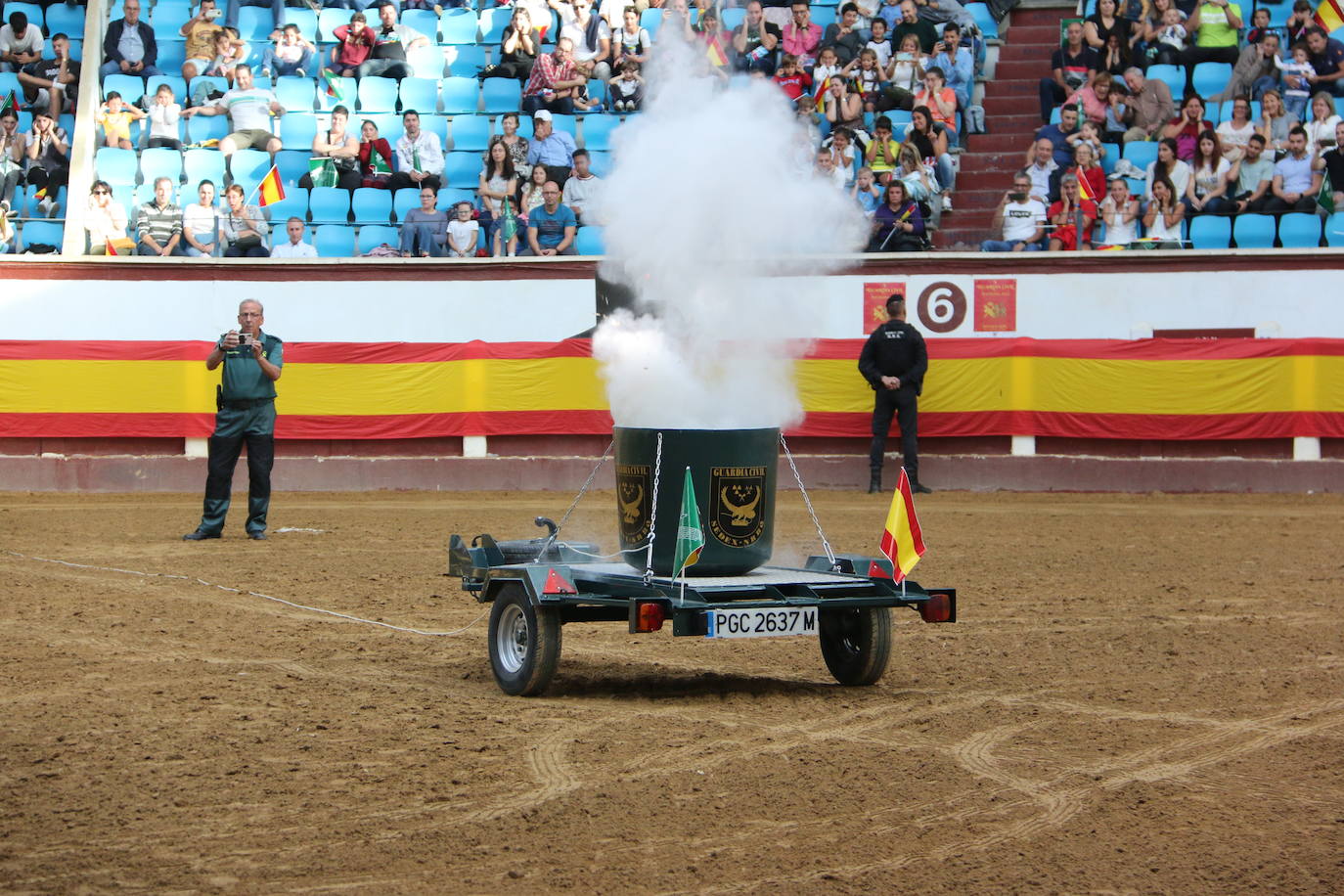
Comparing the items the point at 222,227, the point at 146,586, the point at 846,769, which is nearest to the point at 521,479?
the point at 222,227

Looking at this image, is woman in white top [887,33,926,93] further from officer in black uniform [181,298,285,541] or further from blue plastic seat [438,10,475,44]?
officer in black uniform [181,298,285,541]

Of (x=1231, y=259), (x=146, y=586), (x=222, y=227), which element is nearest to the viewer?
(x=146, y=586)

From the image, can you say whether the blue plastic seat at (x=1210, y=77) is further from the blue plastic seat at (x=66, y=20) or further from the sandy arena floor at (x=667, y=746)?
the blue plastic seat at (x=66, y=20)

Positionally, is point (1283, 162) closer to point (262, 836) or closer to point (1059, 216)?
point (1059, 216)

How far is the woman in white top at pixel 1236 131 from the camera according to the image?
1961 cm

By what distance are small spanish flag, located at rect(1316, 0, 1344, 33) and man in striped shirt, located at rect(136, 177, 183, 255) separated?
1462 centimetres

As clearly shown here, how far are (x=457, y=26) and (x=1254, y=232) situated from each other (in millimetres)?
11306

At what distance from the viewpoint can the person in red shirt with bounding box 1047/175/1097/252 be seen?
19.5 metres

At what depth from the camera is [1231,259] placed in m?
19.0

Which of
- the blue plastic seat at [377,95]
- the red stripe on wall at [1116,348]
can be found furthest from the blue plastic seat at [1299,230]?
the blue plastic seat at [377,95]

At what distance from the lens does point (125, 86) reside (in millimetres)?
22828

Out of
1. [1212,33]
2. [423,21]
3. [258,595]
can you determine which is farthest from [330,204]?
[1212,33]

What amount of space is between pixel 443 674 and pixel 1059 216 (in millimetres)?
13264

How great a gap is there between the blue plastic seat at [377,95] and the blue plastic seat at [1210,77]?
35.0 ft
